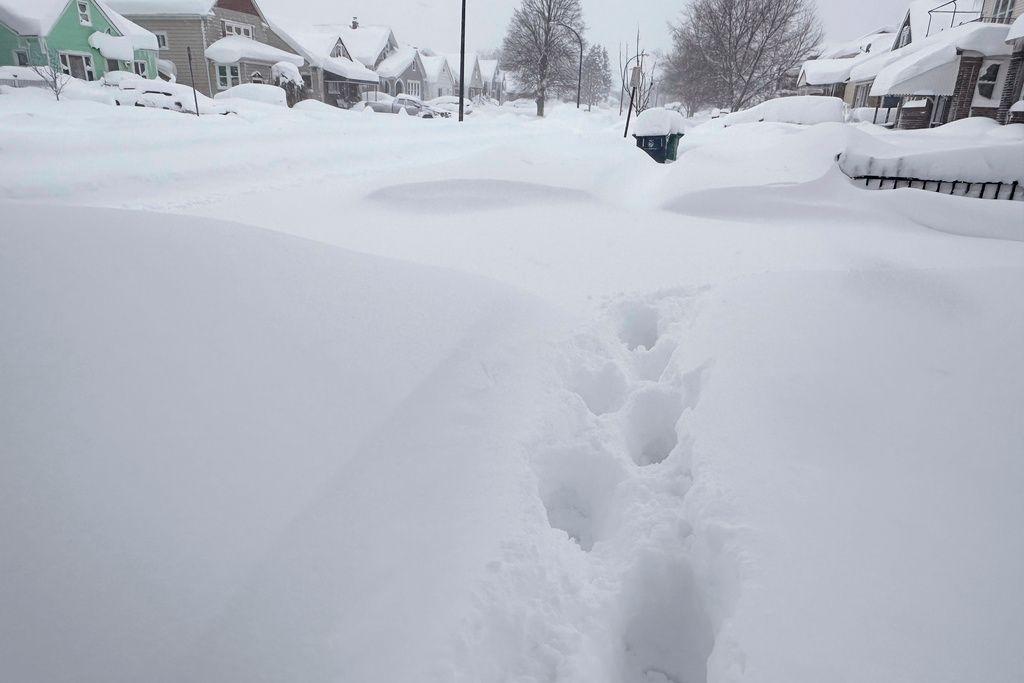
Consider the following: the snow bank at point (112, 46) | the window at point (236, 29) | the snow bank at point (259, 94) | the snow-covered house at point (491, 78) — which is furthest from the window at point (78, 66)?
the snow-covered house at point (491, 78)

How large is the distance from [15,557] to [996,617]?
276 cm

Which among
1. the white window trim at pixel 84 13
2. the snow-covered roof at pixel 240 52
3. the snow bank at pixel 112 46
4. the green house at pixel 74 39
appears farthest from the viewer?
the snow-covered roof at pixel 240 52

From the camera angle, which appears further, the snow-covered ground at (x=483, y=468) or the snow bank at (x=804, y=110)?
the snow bank at (x=804, y=110)

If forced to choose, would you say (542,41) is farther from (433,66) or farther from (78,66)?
(78,66)

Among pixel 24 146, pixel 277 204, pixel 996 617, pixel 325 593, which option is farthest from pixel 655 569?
pixel 24 146

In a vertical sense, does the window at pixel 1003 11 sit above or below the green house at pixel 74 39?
above

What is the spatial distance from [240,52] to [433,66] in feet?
80.0

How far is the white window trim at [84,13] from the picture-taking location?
23.0 m

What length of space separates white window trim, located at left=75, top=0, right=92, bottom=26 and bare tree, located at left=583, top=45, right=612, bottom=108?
41.5 meters

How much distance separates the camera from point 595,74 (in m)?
64.9

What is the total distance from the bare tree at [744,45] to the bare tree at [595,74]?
872 inches

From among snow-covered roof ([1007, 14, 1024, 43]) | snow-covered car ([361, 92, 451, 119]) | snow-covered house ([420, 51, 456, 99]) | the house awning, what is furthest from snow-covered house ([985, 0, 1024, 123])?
snow-covered house ([420, 51, 456, 99])

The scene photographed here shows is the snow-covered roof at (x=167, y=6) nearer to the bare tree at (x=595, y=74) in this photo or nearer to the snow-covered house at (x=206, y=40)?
the snow-covered house at (x=206, y=40)

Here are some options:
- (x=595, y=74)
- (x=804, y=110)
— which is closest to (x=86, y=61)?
(x=804, y=110)
